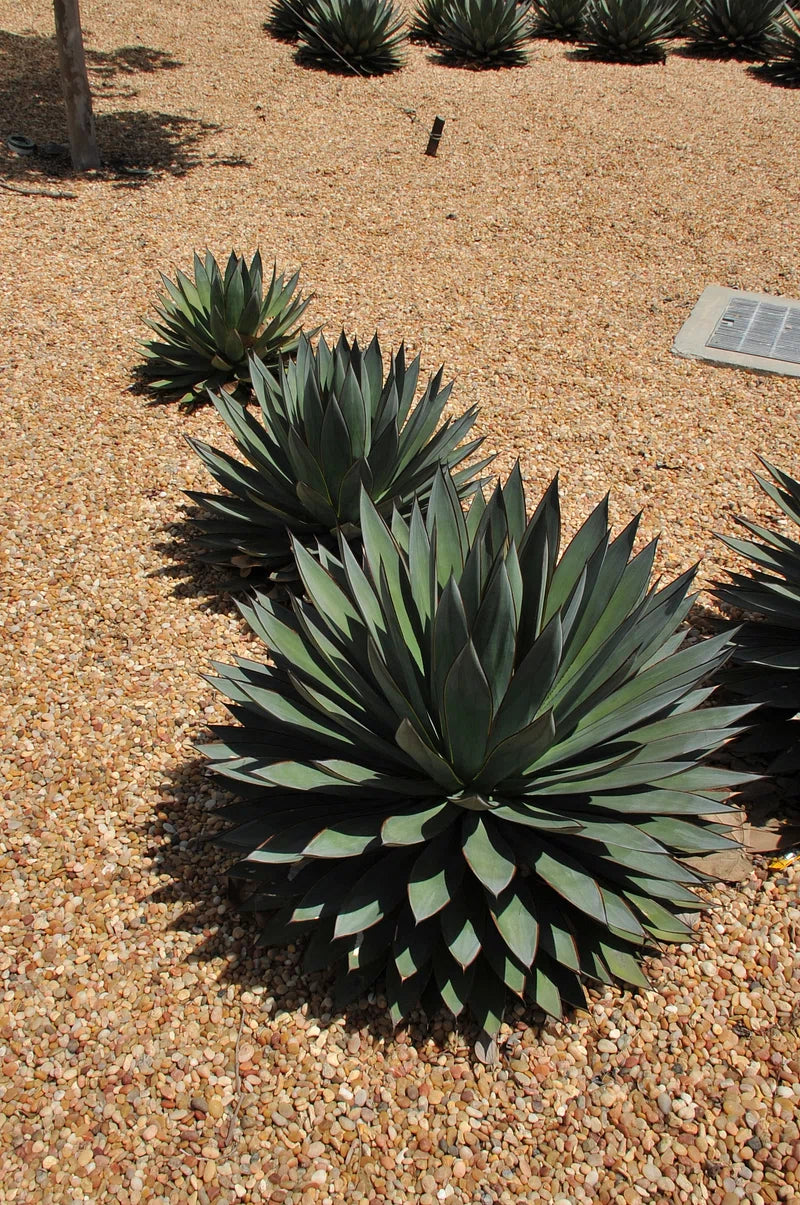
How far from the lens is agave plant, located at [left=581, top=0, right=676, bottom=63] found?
1189cm

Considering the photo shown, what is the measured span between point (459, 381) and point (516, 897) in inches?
160

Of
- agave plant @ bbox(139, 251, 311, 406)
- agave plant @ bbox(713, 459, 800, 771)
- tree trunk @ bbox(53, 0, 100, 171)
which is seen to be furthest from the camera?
tree trunk @ bbox(53, 0, 100, 171)

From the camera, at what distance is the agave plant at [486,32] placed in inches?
460

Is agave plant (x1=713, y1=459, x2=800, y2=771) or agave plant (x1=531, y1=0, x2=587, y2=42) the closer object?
agave plant (x1=713, y1=459, x2=800, y2=771)

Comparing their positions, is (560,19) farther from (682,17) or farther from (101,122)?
(101,122)

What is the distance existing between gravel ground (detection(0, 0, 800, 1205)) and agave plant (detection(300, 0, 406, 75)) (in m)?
0.48

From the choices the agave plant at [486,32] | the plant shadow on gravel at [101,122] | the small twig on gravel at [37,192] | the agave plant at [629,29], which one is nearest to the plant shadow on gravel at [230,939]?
the small twig on gravel at [37,192]

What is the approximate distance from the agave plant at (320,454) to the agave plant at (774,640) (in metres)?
1.34

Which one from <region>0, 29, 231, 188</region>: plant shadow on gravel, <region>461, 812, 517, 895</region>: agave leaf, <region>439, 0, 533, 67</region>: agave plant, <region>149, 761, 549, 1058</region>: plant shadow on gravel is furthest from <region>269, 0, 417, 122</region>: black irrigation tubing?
<region>461, 812, 517, 895</region>: agave leaf

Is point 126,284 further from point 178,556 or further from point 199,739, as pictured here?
point 199,739

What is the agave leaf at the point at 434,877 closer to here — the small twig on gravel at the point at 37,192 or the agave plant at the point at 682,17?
the small twig on gravel at the point at 37,192

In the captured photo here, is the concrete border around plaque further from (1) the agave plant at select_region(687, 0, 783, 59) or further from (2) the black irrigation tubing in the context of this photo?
(1) the agave plant at select_region(687, 0, 783, 59)

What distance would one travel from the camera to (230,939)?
2.94 m

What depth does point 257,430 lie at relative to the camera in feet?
14.7
